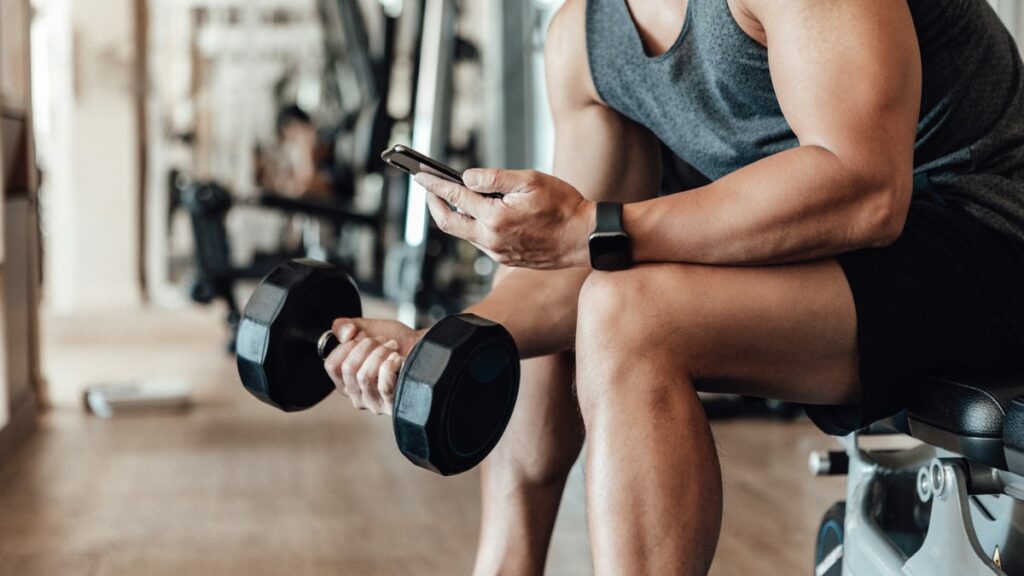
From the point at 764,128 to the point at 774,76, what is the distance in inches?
5.4

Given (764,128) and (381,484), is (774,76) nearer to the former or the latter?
(764,128)

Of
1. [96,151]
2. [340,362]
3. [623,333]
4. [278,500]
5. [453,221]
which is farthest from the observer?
[96,151]

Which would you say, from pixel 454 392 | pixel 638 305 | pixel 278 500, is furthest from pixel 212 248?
pixel 638 305

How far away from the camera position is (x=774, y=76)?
936 mm

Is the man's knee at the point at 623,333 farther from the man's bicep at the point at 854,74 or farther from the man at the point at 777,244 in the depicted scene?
the man's bicep at the point at 854,74

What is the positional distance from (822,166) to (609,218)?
0.56 feet

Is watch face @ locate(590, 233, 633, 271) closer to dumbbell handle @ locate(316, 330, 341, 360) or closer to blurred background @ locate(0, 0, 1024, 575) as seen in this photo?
dumbbell handle @ locate(316, 330, 341, 360)

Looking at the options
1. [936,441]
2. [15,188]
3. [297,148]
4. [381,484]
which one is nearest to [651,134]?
[936,441]

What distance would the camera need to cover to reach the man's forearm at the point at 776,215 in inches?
34.7

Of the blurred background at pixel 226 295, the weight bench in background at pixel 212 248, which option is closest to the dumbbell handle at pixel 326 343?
the blurred background at pixel 226 295

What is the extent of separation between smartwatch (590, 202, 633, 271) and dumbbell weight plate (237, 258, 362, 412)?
0.34m

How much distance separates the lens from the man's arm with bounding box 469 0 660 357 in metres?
1.18

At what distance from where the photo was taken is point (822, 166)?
88 cm

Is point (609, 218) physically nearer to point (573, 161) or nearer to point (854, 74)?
point (854, 74)
